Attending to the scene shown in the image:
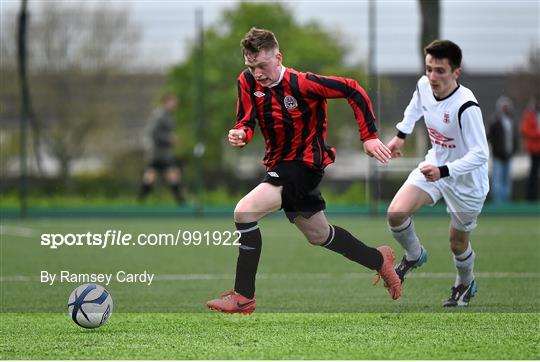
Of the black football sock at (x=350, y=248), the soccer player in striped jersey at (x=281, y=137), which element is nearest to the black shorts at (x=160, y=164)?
the black football sock at (x=350, y=248)

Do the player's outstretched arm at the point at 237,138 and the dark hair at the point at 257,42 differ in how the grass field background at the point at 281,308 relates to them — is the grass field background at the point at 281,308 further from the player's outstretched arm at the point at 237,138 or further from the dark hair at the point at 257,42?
the dark hair at the point at 257,42

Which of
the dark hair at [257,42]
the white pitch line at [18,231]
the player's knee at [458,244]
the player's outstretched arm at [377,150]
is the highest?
the dark hair at [257,42]

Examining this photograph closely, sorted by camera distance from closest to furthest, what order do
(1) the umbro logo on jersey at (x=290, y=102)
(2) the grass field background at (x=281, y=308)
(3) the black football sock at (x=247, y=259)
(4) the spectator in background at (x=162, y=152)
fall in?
(2) the grass field background at (x=281, y=308), (3) the black football sock at (x=247, y=259), (1) the umbro logo on jersey at (x=290, y=102), (4) the spectator in background at (x=162, y=152)

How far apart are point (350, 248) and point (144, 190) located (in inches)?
477

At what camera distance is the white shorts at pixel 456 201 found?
7.77 m

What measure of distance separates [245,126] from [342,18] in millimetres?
11590

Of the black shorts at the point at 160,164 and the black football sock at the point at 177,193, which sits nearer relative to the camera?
the black football sock at the point at 177,193

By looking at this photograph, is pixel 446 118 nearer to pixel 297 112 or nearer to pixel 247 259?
pixel 297 112

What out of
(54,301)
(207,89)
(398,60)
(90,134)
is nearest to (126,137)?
(90,134)

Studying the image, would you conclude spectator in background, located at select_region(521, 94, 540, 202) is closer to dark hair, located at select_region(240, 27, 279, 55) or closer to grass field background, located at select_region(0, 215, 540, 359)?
grass field background, located at select_region(0, 215, 540, 359)

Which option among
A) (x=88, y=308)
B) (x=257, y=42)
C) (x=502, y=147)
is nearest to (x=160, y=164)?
(x=502, y=147)

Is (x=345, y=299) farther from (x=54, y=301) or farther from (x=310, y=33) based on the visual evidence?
(x=310, y=33)

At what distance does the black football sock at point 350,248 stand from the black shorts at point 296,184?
32 centimetres

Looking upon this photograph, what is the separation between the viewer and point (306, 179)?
7.21 metres
